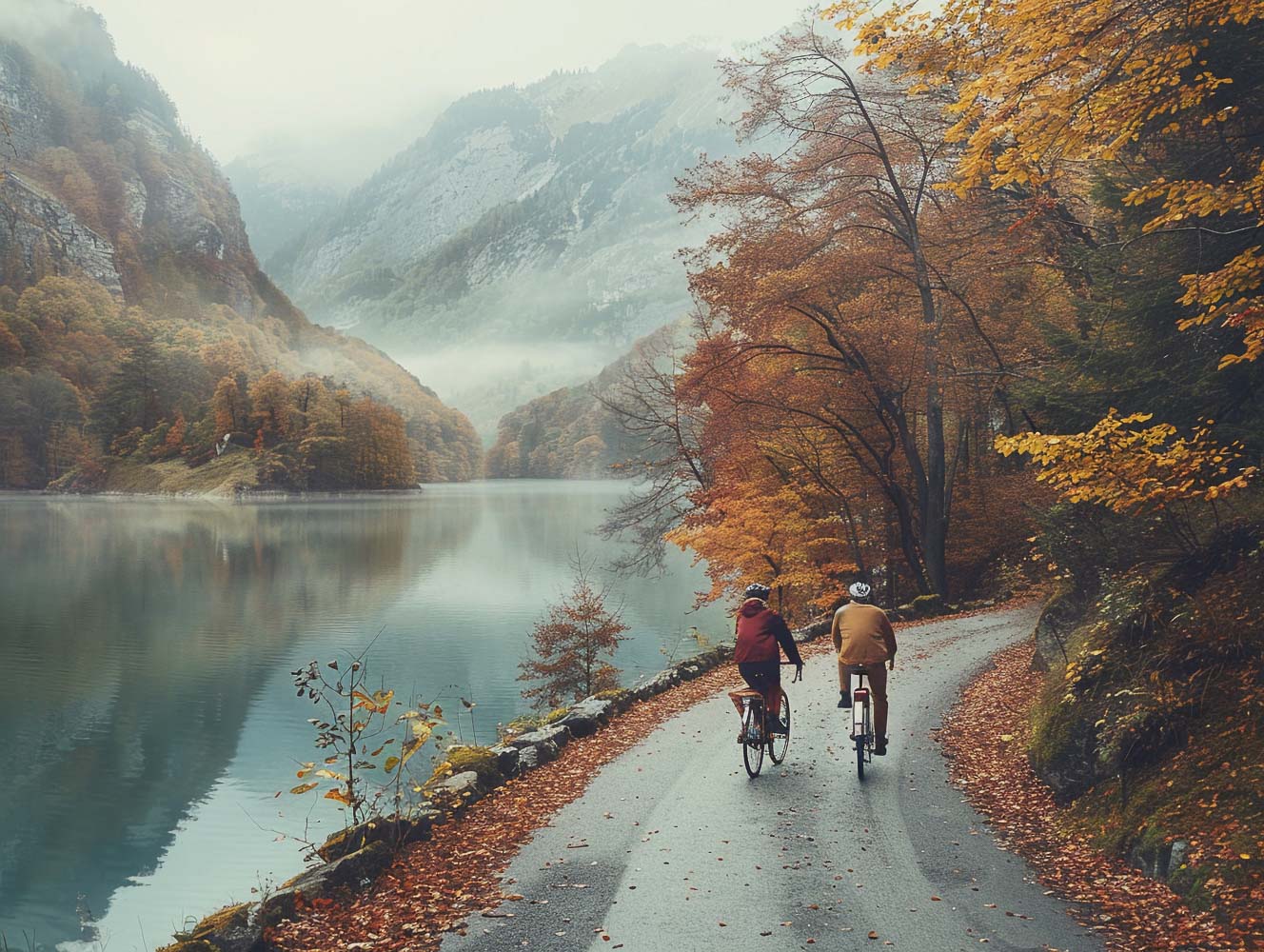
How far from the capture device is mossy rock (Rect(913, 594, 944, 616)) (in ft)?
72.2

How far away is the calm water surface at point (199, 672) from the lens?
13375mm

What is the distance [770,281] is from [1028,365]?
19.2 ft

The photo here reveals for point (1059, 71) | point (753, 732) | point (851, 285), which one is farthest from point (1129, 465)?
point (851, 285)

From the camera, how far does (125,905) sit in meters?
12.5

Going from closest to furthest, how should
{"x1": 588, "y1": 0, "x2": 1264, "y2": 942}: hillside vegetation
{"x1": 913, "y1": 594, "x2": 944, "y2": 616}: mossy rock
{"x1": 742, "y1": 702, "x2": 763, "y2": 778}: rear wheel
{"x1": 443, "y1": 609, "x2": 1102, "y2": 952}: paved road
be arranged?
1. {"x1": 443, "y1": 609, "x2": 1102, "y2": 952}: paved road
2. {"x1": 588, "y1": 0, "x2": 1264, "y2": 942}: hillside vegetation
3. {"x1": 742, "y1": 702, "x2": 763, "y2": 778}: rear wheel
4. {"x1": 913, "y1": 594, "x2": 944, "y2": 616}: mossy rock

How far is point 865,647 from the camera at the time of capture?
890cm

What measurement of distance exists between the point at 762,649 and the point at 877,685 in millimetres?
1218

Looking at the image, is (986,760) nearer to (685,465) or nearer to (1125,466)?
(1125,466)

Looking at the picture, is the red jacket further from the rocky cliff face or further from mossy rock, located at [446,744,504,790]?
the rocky cliff face

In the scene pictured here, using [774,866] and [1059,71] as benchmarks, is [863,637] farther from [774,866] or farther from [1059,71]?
[1059,71]

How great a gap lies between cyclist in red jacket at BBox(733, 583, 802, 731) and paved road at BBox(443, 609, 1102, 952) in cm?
81

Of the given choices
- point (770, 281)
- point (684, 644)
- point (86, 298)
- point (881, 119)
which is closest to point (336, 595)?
point (684, 644)

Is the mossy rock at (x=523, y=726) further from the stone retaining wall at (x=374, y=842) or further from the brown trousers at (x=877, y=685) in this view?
the brown trousers at (x=877, y=685)

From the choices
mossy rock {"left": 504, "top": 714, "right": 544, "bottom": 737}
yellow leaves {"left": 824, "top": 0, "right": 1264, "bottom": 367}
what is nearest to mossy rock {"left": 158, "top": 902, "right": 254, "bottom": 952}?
mossy rock {"left": 504, "top": 714, "right": 544, "bottom": 737}
